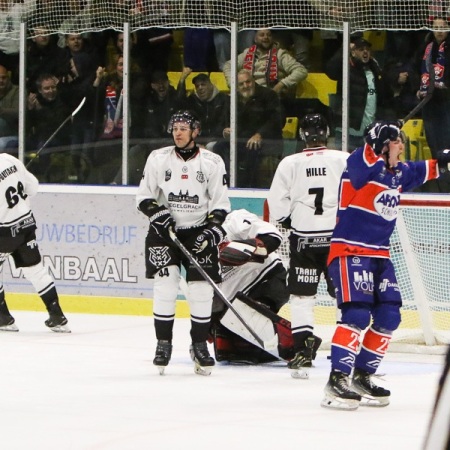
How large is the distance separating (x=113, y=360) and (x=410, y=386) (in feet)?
5.28

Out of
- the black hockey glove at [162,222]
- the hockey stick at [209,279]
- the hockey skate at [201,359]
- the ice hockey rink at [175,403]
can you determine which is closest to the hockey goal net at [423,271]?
the ice hockey rink at [175,403]

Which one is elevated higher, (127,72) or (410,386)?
(127,72)

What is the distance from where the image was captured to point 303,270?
5.38 metres

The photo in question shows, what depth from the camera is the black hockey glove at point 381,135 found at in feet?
13.5

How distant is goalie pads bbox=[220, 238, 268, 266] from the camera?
559 centimetres

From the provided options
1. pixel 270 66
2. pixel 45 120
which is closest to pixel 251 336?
pixel 270 66

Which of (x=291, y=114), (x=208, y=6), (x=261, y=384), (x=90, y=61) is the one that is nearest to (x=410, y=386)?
(x=261, y=384)

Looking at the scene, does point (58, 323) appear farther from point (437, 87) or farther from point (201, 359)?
point (437, 87)

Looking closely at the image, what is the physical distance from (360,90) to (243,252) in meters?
2.36

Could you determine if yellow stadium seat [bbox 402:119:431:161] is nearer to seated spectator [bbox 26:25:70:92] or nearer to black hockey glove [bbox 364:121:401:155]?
seated spectator [bbox 26:25:70:92]

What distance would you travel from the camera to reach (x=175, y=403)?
4.48 m

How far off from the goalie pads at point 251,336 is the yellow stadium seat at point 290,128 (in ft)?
7.48

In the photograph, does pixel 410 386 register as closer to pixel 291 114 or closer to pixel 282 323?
pixel 282 323

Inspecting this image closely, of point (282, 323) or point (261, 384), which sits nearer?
point (261, 384)
